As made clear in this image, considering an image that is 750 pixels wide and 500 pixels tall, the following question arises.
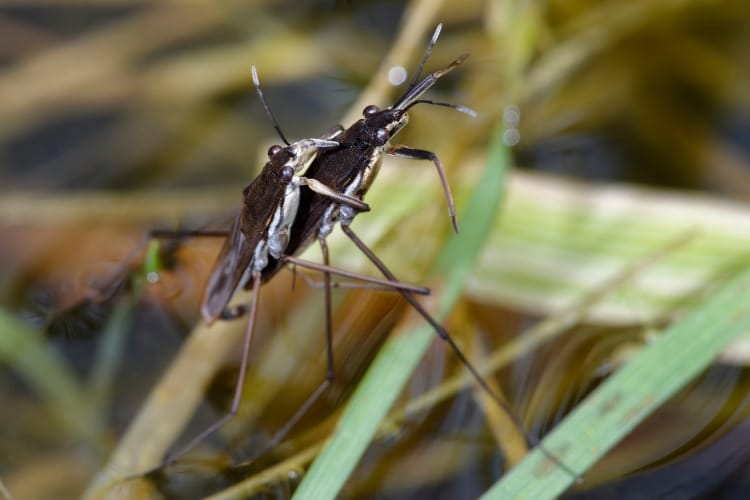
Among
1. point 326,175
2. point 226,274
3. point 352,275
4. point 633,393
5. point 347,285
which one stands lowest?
point 633,393

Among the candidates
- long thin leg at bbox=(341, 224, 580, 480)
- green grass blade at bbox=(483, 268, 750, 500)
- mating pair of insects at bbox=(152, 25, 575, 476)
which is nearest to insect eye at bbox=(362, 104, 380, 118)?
mating pair of insects at bbox=(152, 25, 575, 476)

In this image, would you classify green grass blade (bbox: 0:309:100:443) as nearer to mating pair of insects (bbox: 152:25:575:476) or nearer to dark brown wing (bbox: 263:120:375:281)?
mating pair of insects (bbox: 152:25:575:476)

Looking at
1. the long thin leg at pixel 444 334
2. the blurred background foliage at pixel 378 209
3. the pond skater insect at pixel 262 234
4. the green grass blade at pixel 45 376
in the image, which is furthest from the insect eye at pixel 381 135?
the green grass blade at pixel 45 376

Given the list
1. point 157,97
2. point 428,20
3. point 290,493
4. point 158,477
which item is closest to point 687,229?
point 428,20

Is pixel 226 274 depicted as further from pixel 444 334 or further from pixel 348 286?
pixel 444 334

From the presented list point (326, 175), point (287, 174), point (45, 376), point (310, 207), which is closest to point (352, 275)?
point (310, 207)

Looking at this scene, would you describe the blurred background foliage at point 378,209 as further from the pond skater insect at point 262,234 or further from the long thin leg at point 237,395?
the pond skater insect at point 262,234
